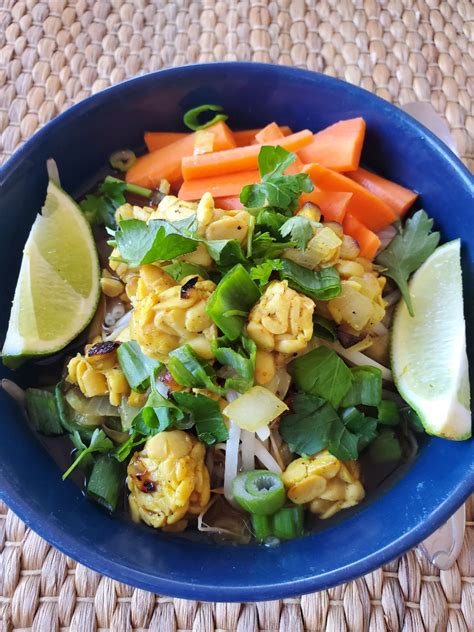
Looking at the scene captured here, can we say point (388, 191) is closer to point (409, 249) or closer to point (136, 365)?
point (409, 249)

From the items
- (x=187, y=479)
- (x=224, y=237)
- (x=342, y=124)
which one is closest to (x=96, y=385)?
(x=187, y=479)

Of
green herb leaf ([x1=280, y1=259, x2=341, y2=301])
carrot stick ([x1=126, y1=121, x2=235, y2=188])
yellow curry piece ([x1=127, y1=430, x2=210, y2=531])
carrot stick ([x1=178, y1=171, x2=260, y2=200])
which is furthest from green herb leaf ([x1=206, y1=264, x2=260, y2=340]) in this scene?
carrot stick ([x1=126, y1=121, x2=235, y2=188])

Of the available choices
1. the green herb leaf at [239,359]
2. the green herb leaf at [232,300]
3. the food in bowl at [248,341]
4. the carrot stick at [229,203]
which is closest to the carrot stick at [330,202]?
the food in bowl at [248,341]

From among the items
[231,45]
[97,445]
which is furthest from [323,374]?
[231,45]

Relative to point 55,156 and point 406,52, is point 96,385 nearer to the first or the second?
point 55,156

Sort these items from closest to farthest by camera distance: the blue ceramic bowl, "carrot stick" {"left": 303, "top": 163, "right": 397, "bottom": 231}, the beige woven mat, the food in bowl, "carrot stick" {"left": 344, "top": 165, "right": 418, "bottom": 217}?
the blue ceramic bowl, the food in bowl, "carrot stick" {"left": 303, "top": 163, "right": 397, "bottom": 231}, "carrot stick" {"left": 344, "top": 165, "right": 418, "bottom": 217}, the beige woven mat

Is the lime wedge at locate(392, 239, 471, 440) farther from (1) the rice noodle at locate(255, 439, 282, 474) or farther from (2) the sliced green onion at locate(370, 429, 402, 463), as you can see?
(1) the rice noodle at locate(255, 439, 282, 474)
